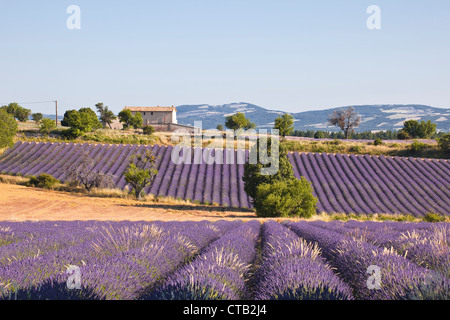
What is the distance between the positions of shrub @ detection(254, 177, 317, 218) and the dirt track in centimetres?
122

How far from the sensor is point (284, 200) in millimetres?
18844

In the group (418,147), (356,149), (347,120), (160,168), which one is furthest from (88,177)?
(347,120)

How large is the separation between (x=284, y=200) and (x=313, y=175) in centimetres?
1225

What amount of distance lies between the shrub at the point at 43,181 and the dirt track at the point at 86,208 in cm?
74

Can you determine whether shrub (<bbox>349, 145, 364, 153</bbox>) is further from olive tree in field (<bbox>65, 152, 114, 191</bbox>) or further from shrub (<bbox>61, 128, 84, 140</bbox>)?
shrub (<bbox>61, 128, 84, 140</bbox>)

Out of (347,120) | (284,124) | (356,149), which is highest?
(347,120)

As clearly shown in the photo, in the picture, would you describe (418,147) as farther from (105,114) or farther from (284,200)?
(105,114)

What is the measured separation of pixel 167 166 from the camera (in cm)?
3134

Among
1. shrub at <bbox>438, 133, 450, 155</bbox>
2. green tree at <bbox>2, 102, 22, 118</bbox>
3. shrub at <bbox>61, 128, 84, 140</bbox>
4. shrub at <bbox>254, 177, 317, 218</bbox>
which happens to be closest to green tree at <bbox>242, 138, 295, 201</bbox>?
shrub at <bbox>254, 177, 317, 218</bbox>

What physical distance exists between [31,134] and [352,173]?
132 ft

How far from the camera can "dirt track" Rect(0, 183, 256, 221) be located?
19.6 m
